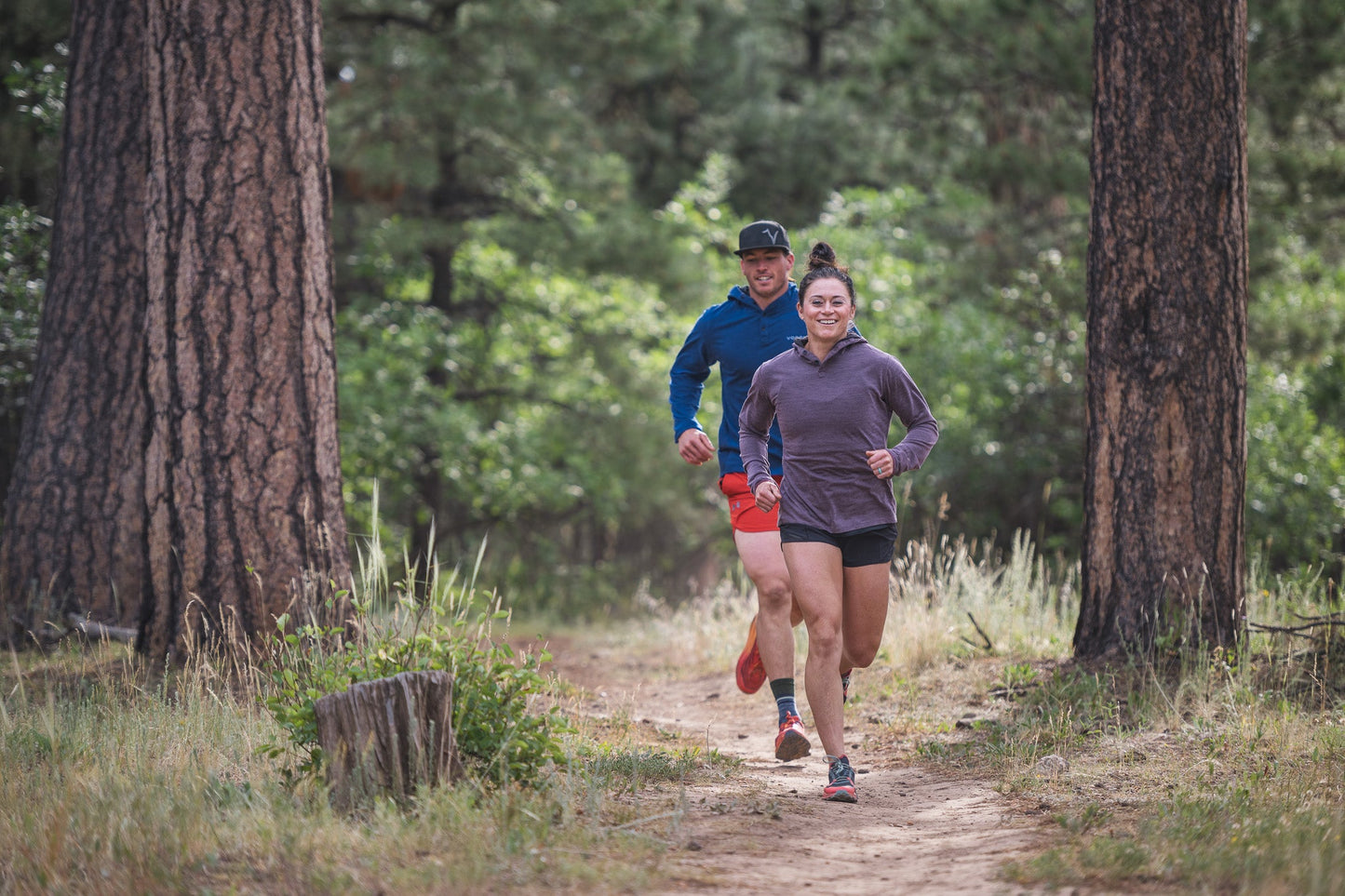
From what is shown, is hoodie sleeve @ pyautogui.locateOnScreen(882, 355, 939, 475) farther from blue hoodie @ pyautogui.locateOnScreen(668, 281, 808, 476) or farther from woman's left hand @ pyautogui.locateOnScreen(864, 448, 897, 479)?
blue hoodie @ pyautogui.locateOnScreen(668, 281, 808, 476)

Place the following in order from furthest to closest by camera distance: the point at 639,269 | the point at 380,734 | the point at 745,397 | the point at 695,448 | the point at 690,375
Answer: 1. the point at 639,269
2. the point at 690,375
3. the point at 745,397
4. the point at 695,448
5. the point at 380,734

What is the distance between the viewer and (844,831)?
4.61 metres

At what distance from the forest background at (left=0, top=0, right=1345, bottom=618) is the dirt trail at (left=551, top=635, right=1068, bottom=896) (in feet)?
22.4

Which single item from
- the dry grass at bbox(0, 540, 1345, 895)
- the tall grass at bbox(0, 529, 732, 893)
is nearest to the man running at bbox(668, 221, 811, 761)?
the dry grass at bbox(0, 540, 1345, 895)

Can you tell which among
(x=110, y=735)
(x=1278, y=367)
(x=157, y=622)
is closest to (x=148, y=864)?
→ (x=110, y=735)

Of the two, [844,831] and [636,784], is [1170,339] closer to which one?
[844,831]

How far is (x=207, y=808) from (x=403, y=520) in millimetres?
12668

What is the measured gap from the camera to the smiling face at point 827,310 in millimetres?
5137

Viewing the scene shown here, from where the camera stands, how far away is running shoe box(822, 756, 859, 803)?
199 inches

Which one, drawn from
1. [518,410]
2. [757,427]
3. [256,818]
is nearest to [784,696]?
[757,427]

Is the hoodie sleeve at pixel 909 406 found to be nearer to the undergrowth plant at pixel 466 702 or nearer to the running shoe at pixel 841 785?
the running shoe at pixel 841 785

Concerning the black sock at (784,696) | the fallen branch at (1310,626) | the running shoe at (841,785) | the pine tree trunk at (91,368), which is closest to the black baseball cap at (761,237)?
the black sock at (784,696)

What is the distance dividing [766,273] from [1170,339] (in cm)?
237

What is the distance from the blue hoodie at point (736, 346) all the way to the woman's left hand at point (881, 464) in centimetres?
113
